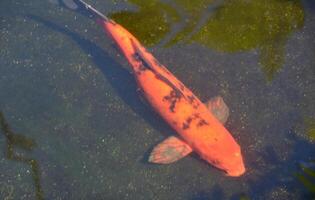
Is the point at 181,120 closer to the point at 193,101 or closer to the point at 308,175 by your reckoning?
the point at 193,101

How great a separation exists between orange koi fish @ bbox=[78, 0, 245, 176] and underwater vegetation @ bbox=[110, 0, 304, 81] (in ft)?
1.36

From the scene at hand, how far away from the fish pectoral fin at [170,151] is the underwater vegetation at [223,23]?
1.04 metres

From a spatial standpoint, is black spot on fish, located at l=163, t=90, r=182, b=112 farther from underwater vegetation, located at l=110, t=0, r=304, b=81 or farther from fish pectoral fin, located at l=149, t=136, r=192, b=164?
underwater vegetation, located at l=110, t=0, r=304, b=81

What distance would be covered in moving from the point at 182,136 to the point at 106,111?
761 millimetres

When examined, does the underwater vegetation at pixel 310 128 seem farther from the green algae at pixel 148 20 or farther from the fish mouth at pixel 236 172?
the green algae at pixel 148 20

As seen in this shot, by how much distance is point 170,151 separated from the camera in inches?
148

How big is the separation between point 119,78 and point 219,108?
97 centimetres

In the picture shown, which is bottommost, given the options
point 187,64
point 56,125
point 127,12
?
point 56,125

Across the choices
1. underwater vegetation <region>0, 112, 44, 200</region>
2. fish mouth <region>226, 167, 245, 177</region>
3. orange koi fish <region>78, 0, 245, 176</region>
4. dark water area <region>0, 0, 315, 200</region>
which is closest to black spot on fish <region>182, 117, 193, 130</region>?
orange koi fish <region>78, 0, 245, 176</region>

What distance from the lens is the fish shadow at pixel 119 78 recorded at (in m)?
3.97

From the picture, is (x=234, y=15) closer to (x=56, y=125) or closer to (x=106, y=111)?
(x=106, y=111)

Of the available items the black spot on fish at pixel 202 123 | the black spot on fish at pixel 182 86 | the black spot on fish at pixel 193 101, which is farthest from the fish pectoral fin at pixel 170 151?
the black spot on fish at pixel 182 86

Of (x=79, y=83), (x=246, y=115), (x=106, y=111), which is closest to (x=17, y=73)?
(x=79, y=83)

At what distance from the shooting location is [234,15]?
4438 mm
